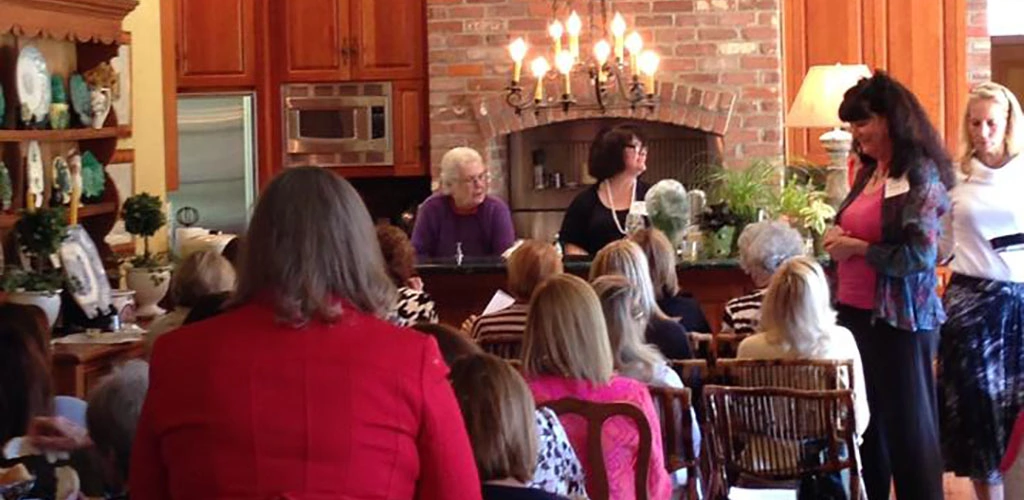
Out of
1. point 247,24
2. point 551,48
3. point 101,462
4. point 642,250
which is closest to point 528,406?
point 101,462

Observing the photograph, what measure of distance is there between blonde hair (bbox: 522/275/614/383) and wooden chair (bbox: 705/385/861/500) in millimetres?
659

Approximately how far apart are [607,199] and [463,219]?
26.3 inches

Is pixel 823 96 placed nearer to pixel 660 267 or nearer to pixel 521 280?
pixel 660 267

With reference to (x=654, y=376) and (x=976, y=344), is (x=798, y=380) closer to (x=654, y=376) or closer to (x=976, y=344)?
(x=654, y=376)

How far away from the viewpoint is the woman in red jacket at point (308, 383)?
8.01 ft

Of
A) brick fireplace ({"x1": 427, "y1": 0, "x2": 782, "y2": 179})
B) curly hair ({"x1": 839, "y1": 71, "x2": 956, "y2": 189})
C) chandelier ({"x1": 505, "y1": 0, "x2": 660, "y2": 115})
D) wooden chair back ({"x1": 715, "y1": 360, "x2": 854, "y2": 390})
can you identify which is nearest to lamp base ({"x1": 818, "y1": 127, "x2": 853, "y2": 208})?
chandelier ({"x1": 505, "y1": 0, "x2": 660, "y2": 115})

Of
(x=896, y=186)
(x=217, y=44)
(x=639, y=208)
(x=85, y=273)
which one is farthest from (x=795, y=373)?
(x=217, y=44)

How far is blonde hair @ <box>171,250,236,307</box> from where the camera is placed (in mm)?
4535

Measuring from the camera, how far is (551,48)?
30.1 ft

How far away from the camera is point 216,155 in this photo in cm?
964

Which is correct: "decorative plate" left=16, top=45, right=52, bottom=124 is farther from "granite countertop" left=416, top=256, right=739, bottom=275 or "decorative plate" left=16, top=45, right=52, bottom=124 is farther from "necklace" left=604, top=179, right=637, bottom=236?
"necklace" left=604, top=179, right=637, bottom=236

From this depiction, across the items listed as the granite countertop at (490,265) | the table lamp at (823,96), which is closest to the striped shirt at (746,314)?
the granite countertop at (490,265)

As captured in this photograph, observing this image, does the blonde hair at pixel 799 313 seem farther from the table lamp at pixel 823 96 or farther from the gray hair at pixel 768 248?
the table lamp at pixel 823 96

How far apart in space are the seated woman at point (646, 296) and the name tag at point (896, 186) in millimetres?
746
